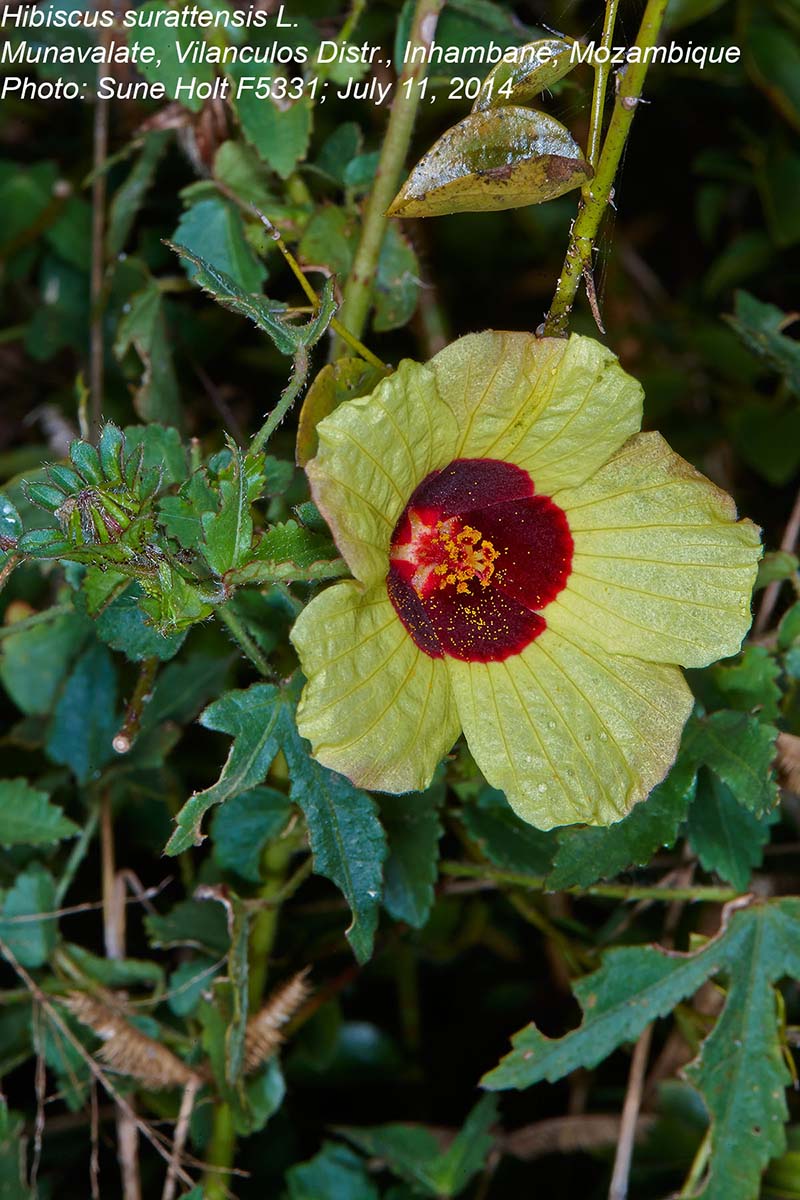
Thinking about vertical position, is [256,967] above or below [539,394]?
below

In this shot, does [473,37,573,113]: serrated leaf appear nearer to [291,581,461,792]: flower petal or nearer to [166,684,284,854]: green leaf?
[291,581,461,792]: flower petal

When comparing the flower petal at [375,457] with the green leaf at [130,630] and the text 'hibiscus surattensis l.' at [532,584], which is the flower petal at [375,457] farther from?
the green leaf at [130,630]

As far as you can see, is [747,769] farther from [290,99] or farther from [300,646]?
[290,99]

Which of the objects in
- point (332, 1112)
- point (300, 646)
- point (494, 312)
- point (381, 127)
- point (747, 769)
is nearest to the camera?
point (300, 646)

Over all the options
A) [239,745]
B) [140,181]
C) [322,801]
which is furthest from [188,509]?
[140,181]

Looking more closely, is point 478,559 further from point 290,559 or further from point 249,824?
point 249,824

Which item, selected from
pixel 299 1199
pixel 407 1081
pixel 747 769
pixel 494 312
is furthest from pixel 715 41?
pixel 299 1199
